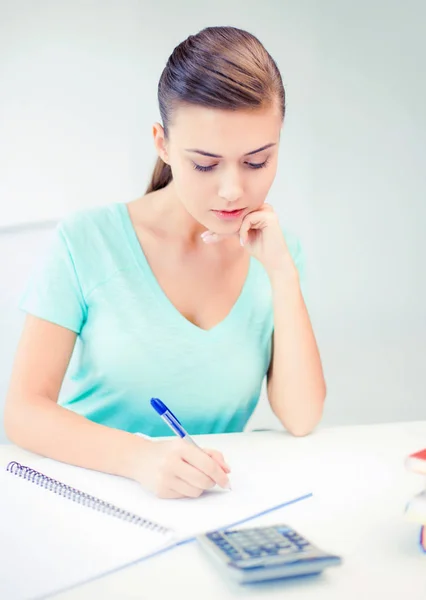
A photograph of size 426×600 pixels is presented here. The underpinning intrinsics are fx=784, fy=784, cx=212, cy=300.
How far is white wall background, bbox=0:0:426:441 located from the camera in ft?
7.66

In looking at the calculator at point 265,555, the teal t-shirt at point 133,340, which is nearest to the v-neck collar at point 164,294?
the teal t-shirt at point 133,340

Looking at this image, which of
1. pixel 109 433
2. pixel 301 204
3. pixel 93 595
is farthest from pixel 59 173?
pixel 93 595

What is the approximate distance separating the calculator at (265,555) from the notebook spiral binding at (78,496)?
0.28 ft

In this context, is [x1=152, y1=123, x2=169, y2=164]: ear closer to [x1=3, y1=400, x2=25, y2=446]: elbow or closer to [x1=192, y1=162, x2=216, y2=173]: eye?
[x1=192, y1=162, x2=216, y2=173]: eye

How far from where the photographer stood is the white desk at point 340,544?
0.62 m

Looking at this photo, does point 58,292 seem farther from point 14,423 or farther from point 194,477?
point 194,477

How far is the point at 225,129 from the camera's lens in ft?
3.37

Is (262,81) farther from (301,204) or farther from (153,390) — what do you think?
(301,204)

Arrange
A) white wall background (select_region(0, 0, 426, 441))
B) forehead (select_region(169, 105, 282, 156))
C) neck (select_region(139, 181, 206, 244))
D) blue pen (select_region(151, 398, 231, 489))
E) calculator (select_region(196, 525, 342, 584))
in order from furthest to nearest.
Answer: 1. white wall background (select_region(0, 0, 426, 441))
2. neck (select_region(139, 181, 206, 244))
3. forehead (select_region(169, 105, 282, 156))
4. blue pen (select_region(151, 398, 231, 489))
5. calculator (select_region(196, 525, 342, 584))

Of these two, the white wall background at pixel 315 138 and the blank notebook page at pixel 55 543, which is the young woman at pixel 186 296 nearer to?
the blank notebook page at pixel 55 543

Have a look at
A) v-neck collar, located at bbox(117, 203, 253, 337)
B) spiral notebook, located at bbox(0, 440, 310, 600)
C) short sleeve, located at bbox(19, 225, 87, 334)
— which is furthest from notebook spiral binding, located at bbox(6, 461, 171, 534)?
v-neck collar, located at bbox(117, 203, 253, 337)

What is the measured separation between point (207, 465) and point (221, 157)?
1.35ft

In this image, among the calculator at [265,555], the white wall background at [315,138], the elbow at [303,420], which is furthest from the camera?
the white wall background at [315,138]

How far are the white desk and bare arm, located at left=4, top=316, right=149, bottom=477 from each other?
41 mm
